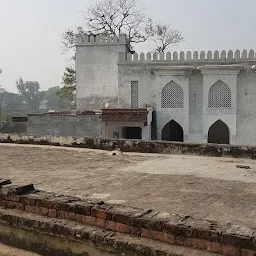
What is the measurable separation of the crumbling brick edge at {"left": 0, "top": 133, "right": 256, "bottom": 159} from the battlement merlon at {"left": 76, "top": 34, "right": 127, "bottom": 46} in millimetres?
11934

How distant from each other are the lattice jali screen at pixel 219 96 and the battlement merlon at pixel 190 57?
3.91 feet

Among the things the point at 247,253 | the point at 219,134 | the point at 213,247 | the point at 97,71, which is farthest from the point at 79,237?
the point at 219,134

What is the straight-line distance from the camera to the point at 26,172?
5.63 metres

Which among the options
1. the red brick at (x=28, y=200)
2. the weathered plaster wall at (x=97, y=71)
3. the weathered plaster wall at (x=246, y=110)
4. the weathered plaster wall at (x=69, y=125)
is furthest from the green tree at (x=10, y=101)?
the red brick at (x=28, y=200)

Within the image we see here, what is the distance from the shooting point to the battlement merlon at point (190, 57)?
1809 centimetres

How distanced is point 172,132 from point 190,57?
4307 mm

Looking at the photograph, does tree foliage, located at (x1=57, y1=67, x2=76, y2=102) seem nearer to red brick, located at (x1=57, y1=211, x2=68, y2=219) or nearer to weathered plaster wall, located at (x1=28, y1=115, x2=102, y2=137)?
weathered plaster wall, located at (x1=28, y1=115, x2=102, y2=137)

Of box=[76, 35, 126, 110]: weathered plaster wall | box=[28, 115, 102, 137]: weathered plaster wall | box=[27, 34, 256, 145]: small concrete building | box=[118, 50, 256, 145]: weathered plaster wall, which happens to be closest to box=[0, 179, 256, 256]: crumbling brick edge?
box=[28, 115, 102, 137]: weathered plaster wall

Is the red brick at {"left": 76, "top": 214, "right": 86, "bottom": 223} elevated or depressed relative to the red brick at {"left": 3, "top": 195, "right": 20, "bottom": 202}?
depressed

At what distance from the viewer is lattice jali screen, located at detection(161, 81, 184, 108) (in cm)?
1886

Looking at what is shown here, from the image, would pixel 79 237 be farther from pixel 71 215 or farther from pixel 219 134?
pixel 219 134

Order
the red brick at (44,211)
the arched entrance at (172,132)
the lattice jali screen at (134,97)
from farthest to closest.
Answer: the arched entrance at (172,132), the lattice jali screen at (134,97), the red brick at (44,211)

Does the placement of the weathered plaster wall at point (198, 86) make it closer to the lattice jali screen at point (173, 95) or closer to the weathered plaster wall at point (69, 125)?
the lattice jali screen at point (173, 95)

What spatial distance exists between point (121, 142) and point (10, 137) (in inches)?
125
